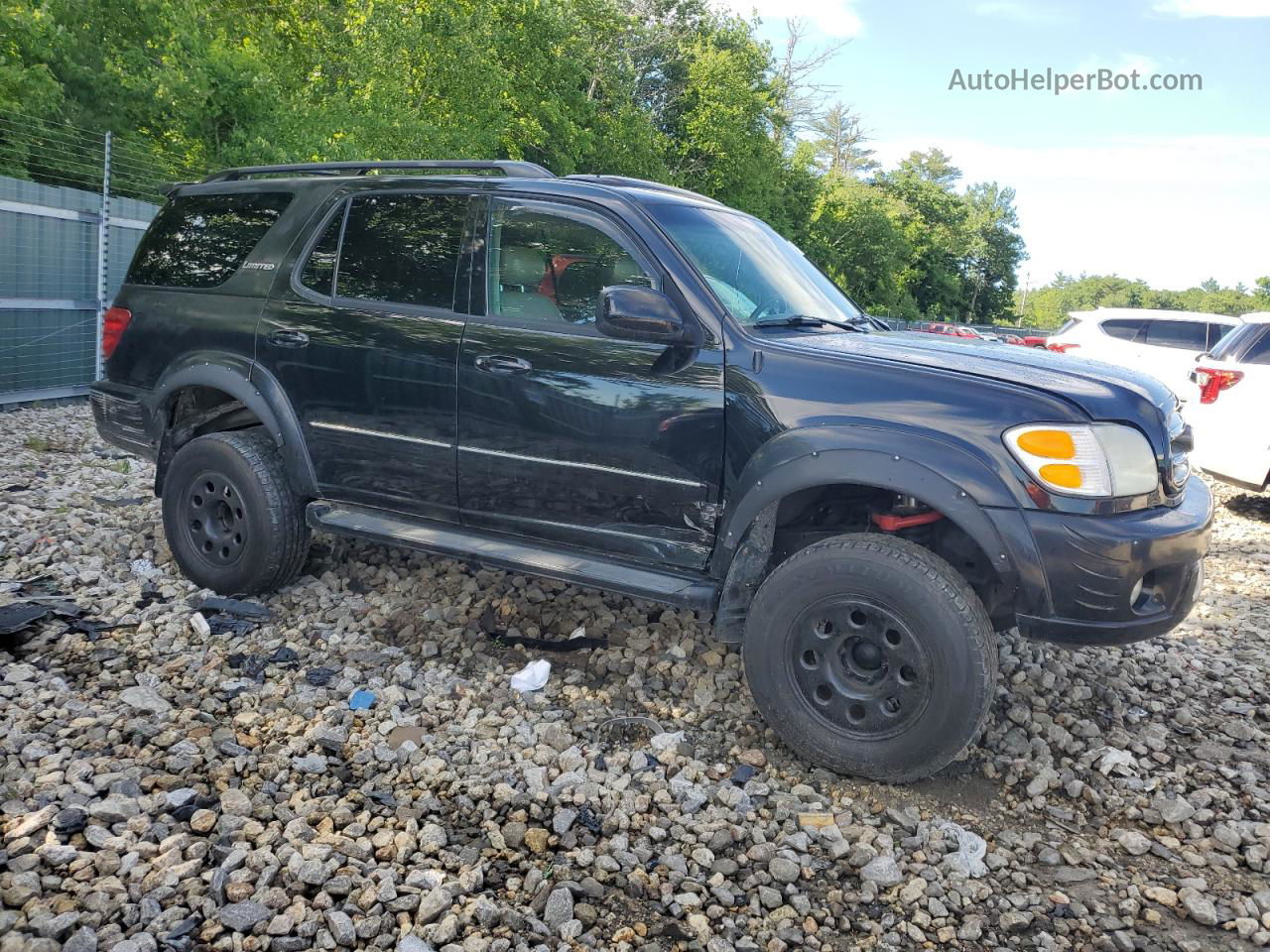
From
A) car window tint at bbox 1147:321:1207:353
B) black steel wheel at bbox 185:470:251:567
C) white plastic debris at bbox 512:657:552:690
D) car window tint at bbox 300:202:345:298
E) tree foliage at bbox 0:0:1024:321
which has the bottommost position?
white plastic debris at bbox 512:657:552:690

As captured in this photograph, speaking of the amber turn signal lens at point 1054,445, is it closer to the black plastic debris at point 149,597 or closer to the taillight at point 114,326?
the black plastic debris at point 149,597

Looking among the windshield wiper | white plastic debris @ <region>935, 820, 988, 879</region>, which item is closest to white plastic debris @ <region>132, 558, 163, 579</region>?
the windshield wiper

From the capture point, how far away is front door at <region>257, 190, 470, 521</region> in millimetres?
4227

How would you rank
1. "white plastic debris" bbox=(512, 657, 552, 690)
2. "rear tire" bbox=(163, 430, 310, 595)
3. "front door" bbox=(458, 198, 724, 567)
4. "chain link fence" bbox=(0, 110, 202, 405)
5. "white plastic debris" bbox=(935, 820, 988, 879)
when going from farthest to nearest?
1. "chain link fence" bbox=(0, 110, 202, 405)
2. "rear tire" bbox=(163, 430, 310, 595)
3. "white plastic debris" bbox=(512, 657, 552, 690)
4. "front door" bbox=(458, 198, 724, 567)
5. "white plastic debris" bbox=(935, 820, 988, 879)

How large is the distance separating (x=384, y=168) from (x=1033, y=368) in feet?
10.2

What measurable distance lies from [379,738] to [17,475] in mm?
5297

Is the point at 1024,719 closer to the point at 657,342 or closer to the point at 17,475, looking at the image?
the point at 657,342

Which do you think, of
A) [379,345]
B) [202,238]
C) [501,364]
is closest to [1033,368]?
[501,364]

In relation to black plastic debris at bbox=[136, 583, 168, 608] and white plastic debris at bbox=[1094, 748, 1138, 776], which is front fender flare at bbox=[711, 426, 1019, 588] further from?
black plastic debris at bbox=[136, 583, 168, 608]

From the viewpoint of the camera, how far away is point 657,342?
12.1ft

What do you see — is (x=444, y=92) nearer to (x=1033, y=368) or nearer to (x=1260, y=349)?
(x=1260, y=349)

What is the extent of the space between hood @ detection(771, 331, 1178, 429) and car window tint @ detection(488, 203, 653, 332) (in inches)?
30.6

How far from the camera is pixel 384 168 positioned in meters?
4.70

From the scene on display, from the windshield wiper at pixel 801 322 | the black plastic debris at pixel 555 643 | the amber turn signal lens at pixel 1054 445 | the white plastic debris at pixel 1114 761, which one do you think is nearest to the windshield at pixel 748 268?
the windshield wiper at pixel 801 322
